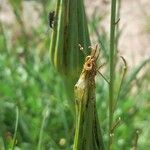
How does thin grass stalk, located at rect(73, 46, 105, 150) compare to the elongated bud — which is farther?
the elongated bud

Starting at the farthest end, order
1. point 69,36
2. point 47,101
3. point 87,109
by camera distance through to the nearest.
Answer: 1. point 47,101
2. point 69,36
3. point 87,109

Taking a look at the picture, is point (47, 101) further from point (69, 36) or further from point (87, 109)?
point (87, 109)

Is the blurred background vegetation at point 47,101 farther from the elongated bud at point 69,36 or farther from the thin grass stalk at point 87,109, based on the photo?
the thin grass stalk at point 87,109

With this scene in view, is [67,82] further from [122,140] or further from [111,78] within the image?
[122,140]

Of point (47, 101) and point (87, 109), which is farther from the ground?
point (87, 109)

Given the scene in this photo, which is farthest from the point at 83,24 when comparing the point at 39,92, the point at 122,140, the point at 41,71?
the point at 41,71

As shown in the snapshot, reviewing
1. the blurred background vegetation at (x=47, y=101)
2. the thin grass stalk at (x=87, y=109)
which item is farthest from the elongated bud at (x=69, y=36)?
the blurred background vegetation at (x=47, y=101)

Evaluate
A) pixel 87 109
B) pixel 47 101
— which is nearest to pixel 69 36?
pixel 87 109

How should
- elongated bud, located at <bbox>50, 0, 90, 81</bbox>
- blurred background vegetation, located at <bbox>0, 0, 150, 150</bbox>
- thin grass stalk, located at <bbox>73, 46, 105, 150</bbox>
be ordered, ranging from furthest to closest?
blurred background vegetation, located at <bbox>0, 0, 150, 150</bbox> < elongated bud, located at <bbox>50, 0, 90, 81</bbox> < thin grass stalk, located at <bbox>73, 46, 105, 150</bbox>

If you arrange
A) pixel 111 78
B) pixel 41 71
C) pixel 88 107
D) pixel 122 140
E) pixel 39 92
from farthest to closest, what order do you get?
pixel 41 71 < pixel 39 92 < pixel 122 140 < pixel 111 78 < pixel 88 107

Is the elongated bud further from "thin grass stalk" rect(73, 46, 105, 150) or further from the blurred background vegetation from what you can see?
the blurred background vegetation

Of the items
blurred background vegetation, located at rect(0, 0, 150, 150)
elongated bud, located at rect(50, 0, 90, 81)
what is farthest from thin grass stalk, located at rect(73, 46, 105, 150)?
blurred background vegetation, located at rect(0, 0, 150, 150)
